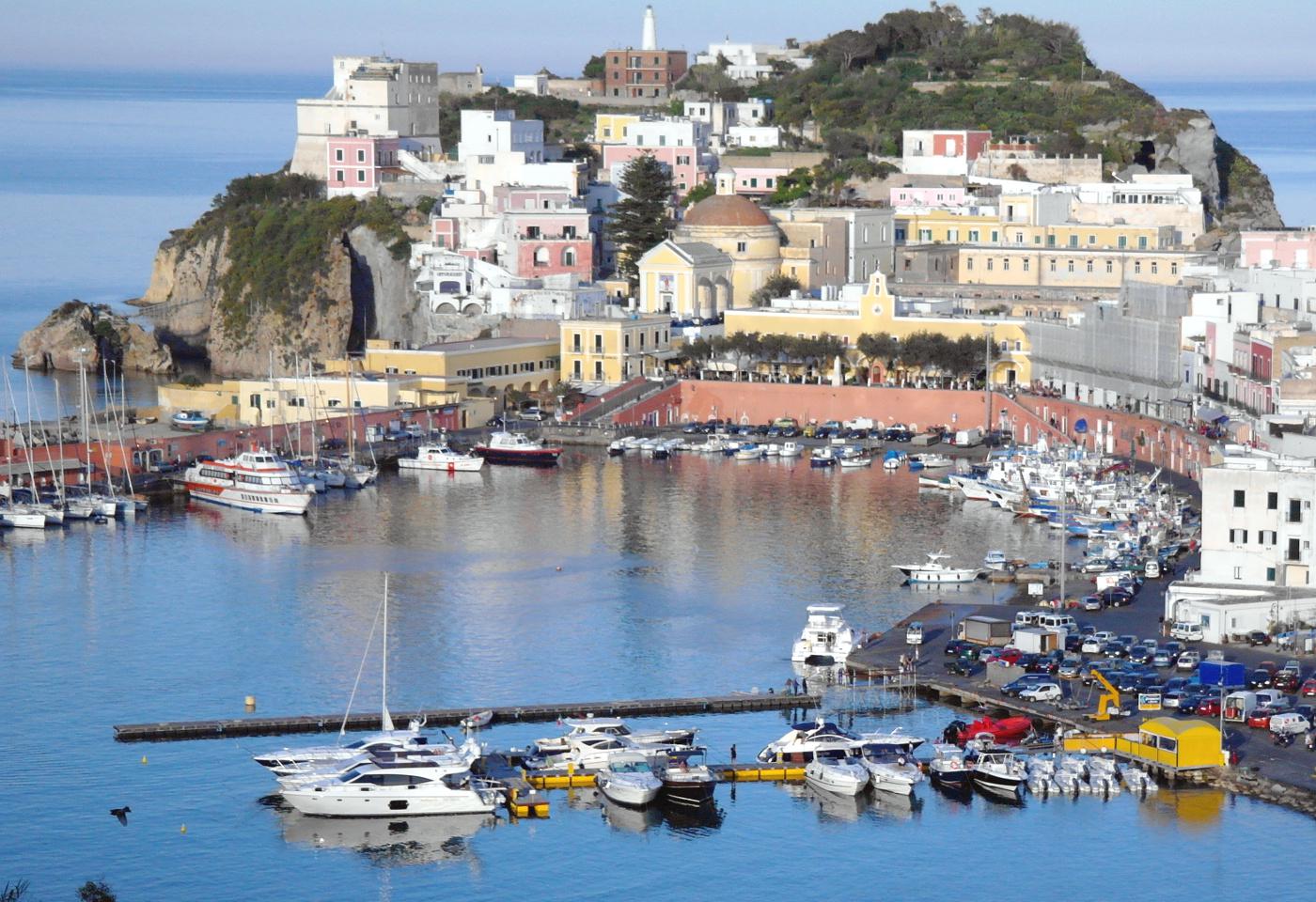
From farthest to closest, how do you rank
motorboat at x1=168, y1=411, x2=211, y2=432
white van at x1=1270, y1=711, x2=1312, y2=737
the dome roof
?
the dome roof → motorboat at x1=168, y1=411, x2=211, y2=432 → white van at x1=1270, y1=711, x2=1312, y2=737

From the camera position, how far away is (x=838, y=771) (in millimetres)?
19141

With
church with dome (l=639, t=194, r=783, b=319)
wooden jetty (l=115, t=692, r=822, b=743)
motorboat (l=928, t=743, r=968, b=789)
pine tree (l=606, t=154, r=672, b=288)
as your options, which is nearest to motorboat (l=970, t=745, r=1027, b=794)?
motorboat (l=928, t=743, r=968, b=789)

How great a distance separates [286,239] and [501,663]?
2546cm

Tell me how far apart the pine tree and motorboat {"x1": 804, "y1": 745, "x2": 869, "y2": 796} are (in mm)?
25944

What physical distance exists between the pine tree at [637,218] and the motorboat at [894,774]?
26166 millimetres

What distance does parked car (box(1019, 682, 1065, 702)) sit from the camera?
20.7 meters

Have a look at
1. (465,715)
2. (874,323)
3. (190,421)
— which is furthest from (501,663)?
(874,323)

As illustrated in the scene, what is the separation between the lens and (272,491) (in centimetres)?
3178

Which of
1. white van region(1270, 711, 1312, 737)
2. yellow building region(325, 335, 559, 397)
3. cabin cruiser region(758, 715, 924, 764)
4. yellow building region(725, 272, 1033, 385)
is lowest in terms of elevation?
cabin cruiser region(758, 715, 924, 764)

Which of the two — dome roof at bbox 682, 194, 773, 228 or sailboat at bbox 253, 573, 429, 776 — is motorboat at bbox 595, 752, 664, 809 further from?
dome roof at bbox 682, 194, 773, 228

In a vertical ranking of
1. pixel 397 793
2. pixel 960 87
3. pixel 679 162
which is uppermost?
pixel 960 87

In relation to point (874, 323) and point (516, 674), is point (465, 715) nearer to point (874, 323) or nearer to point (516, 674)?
point (516, 674)

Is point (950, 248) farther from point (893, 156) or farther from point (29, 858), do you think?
point (29, 858)

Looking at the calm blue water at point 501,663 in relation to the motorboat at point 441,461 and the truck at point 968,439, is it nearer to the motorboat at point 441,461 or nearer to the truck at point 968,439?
the motorboat at point 441,461
